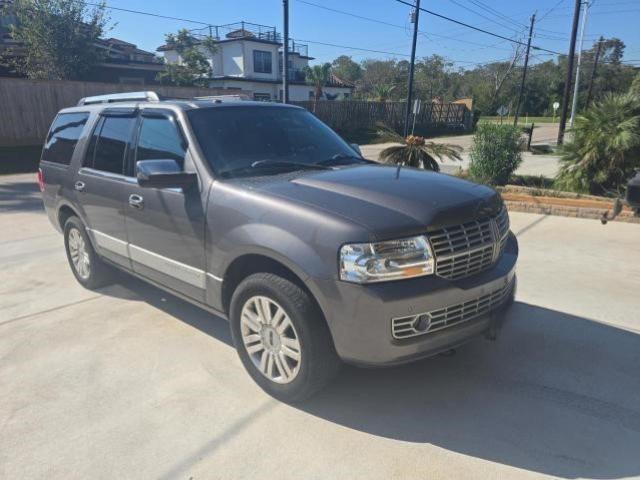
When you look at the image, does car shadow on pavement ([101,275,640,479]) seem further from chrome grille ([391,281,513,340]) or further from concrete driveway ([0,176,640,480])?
chrome grille ([391,281,513,340])

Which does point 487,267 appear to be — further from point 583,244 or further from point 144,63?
point 144,63

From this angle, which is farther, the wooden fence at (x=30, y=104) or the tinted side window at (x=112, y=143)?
the wooden fence at (x=30, y=104)

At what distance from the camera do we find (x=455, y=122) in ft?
138

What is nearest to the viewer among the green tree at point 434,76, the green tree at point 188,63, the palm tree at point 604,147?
the palm tree at point 604,147

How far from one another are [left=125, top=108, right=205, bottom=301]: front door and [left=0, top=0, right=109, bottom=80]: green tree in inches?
933

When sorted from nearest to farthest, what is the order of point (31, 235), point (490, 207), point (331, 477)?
point (331, 477), point (490, 207), point (31, 235)

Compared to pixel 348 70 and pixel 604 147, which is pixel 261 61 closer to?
pixel 604 147

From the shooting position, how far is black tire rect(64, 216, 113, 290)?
5.00m

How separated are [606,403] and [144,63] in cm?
3924

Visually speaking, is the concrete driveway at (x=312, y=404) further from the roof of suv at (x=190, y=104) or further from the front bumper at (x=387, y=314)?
the roof of suv at (x=190, y=104)

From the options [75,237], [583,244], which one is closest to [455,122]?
[583,244]

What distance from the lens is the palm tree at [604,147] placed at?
26.3ft

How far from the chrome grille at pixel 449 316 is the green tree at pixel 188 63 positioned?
123 ft

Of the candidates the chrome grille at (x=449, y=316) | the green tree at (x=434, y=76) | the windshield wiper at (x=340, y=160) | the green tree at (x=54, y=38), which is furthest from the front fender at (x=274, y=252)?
the green tree at (x=434, y=76)
